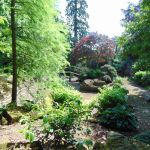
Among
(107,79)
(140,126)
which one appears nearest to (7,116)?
(140,126)

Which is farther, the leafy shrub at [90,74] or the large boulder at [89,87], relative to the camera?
the leafy shrub at [90,74]

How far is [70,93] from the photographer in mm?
13750

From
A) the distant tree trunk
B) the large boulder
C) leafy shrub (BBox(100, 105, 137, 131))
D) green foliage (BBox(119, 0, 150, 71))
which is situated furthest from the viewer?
the large boulder

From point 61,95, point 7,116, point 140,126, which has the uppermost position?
point 61,95

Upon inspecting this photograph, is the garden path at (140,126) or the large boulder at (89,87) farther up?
the large boulder at (89,87)

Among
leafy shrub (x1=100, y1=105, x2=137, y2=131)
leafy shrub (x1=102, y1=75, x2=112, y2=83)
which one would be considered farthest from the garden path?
leafy shrub (x1=102, y1=75, x2=112, y2=83)

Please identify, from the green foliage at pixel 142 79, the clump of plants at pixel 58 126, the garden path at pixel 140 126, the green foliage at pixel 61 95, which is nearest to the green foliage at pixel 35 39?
the garden path at pixel 140 126

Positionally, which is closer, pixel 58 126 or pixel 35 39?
pixel 58 126

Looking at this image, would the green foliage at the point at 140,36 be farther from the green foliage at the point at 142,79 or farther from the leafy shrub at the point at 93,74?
the leafy shrub at the point at 93,74

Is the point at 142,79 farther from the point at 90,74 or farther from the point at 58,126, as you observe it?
the point at 58,126

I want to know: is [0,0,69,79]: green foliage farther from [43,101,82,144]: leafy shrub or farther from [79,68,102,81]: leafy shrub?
[79,68,102,81]: leafy shrub

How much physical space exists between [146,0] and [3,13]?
4.41 meters

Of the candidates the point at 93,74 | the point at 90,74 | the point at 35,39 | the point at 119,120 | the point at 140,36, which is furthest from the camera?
the point at 90,74

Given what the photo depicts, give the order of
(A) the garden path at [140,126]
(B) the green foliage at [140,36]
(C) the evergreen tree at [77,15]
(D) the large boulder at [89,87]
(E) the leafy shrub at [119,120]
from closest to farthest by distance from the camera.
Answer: (A) the garden path at [140,126], (B) the green foliage at [140,36], (E) the leafy shrub at [119,120], (D) the large boulder at [89,87], (C) the evergreen tree at [77,15]
